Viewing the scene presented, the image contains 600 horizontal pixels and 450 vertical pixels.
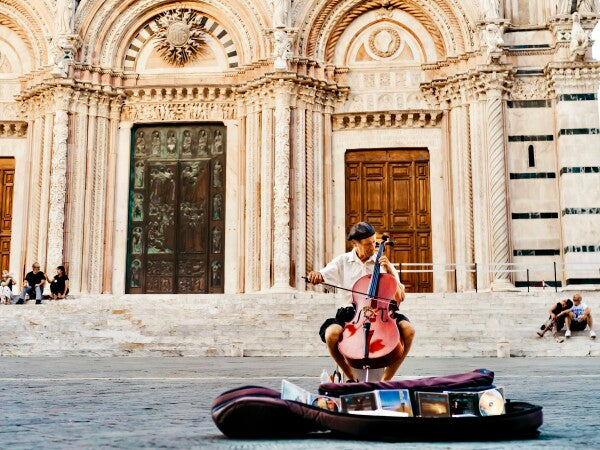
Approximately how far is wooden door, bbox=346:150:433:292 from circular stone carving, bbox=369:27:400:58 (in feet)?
8.35

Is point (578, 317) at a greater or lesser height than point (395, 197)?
lesser

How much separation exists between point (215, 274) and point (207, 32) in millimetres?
6212

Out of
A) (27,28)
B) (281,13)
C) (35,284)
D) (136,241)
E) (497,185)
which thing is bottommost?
(35,284)

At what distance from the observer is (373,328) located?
4570mm

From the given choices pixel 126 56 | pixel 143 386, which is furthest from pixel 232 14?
pixel 143 386

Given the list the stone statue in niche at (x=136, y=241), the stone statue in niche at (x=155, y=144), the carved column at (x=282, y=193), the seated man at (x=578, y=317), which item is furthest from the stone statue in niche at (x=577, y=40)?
the stone statue in niche at (x=136, y=241)

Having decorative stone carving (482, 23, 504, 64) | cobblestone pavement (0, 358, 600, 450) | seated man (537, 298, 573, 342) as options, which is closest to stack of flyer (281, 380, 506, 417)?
cobblestone pavement (0, 358, 600, 450)

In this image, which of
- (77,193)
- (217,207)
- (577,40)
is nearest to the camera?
(577,40)

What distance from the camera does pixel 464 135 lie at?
742 inches

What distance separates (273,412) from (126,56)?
18.6 meters

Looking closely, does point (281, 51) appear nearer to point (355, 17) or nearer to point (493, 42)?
point (355, 17)

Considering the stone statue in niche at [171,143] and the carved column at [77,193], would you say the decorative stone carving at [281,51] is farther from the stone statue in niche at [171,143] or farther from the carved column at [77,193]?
the carved column at [77,193]

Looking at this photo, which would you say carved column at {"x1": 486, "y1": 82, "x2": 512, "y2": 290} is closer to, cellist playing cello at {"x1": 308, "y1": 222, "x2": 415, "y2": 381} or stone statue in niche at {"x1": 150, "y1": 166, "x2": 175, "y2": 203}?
stone statue in niche at {"x1": 150, "y1": 166, "x2": 175, "y2": 203}

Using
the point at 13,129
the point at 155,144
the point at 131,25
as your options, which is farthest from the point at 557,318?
the point at 13,129
